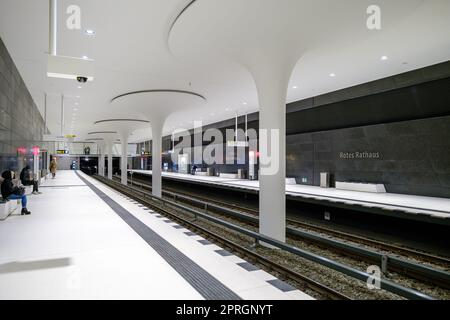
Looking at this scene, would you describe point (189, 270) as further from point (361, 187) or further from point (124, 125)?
point (124, 125)

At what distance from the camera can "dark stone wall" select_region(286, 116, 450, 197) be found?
351 inches

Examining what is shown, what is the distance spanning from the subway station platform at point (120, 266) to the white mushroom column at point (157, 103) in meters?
6.23

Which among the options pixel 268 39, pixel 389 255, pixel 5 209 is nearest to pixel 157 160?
pixel 5 209

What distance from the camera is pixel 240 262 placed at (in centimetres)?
434

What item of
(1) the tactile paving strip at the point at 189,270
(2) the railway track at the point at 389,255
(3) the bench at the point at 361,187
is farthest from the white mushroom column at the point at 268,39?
(3) the bench at the point at 361,187

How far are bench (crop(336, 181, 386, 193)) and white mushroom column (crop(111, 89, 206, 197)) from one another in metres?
7.03

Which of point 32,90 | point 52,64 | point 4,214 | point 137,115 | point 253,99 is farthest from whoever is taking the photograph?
point 137,115

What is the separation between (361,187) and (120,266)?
32.9 feet

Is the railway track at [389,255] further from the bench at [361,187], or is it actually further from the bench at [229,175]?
the bench at [229,175]

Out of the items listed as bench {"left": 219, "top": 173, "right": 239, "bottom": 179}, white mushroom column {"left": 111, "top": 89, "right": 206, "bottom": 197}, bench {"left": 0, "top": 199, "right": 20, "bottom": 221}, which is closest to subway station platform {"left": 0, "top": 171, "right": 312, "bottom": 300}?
bench {"left": 0, "top": 199, "right": 20, "bottom": 221}

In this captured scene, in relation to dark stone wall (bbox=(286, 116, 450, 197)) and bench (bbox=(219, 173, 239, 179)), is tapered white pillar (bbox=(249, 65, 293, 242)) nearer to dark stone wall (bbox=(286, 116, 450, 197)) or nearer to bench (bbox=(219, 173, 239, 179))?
dark stone wall (bbox=(286, 116, 450, 197))
